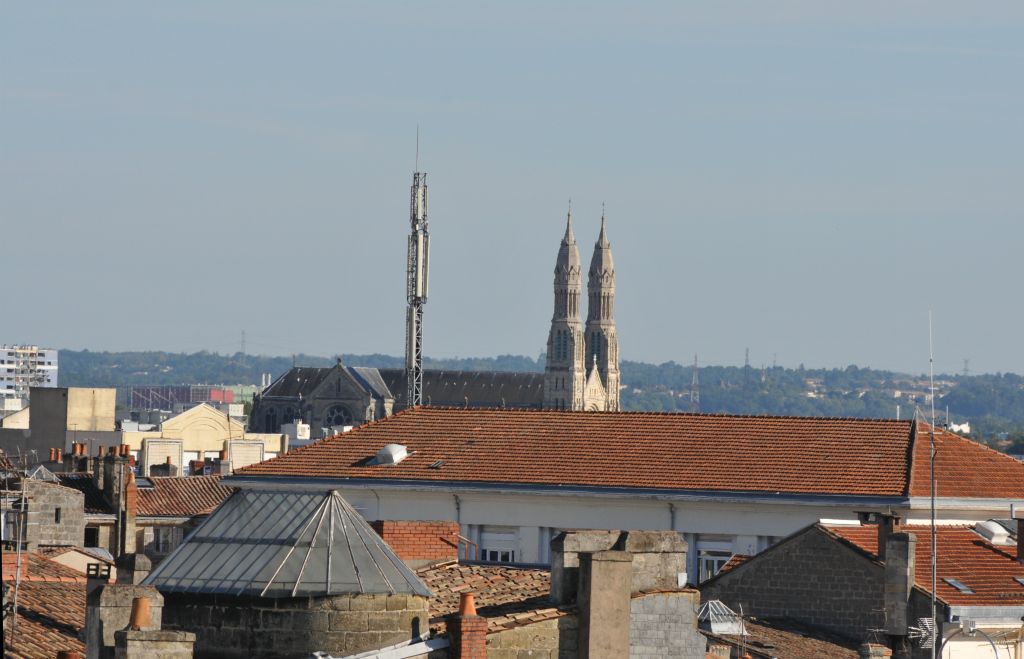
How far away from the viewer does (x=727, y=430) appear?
47.1 metres

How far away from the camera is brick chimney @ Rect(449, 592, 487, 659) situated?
623 inches

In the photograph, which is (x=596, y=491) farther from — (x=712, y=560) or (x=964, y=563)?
(x=964, y=563)

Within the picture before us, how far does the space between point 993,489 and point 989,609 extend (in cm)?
1381

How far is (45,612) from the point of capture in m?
23.1

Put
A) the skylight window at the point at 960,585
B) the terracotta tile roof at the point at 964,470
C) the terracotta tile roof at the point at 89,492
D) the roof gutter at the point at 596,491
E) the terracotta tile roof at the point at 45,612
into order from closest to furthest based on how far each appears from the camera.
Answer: the terracotta tile roof at the point at 45,612, the skylight window at the point at 960,585, the roof gutter at the point at 596,491, the terracotta tile roof at the point at 964,470, the terracotta tile roof at the point at 89,492

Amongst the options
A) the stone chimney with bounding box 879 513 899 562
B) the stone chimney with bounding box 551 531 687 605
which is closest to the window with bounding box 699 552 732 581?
the stone chimney with bounding box 879 513 899 562

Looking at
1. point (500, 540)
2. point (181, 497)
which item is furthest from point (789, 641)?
point (181, 497)

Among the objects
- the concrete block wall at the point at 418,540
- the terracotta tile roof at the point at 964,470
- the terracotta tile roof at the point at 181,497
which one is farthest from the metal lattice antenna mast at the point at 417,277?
the concrete block wall at the point at 418,540

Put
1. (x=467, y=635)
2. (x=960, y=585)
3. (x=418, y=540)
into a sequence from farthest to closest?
(x=960, y=585) → (x=418, y=540) → (x=467, y=635)

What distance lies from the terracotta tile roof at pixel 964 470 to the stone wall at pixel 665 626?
24.4 meters

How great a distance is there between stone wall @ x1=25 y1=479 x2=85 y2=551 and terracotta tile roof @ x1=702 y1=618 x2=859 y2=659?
68.9ft

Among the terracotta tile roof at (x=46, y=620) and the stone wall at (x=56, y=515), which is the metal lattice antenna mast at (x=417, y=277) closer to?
the stone wall at (x=56, y=515)

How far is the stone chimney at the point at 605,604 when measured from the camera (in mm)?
17047

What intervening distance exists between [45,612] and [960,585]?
1276 centimetres
